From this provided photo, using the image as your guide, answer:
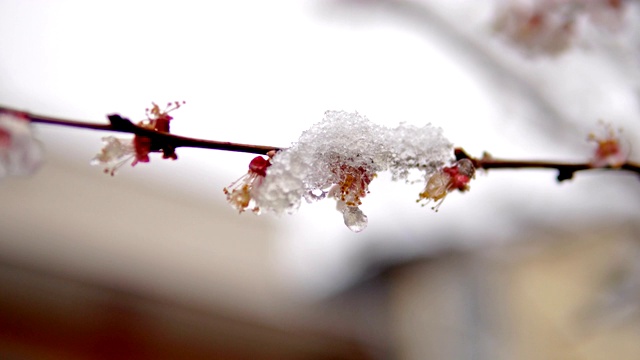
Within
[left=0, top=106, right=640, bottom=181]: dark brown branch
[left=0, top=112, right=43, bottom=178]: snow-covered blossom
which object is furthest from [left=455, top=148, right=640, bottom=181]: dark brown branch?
[left=0, top=112, right=43, bottom=178]: snow-covered blossom

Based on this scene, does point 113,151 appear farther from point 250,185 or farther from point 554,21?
point 554,21

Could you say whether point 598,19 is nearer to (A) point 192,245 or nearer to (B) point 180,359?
(B) point 180,359

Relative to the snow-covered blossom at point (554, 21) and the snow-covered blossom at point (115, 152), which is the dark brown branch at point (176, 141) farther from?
the snow-covered blossom at point (554, 21)

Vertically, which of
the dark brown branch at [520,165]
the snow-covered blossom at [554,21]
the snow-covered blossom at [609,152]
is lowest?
the dark brown branch at [520,165]

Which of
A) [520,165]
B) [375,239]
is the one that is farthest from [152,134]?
[375,239]

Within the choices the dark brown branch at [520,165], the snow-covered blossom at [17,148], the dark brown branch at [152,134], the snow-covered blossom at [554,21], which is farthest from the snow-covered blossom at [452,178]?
the snow-covered blossom at [554,21]

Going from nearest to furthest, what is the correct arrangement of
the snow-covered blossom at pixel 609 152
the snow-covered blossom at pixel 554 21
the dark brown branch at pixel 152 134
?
the dark brown branch at pixel 152 134
the snow-covered blossom at pixel 609 152
the snow-covered blossom at pixel 554 21
